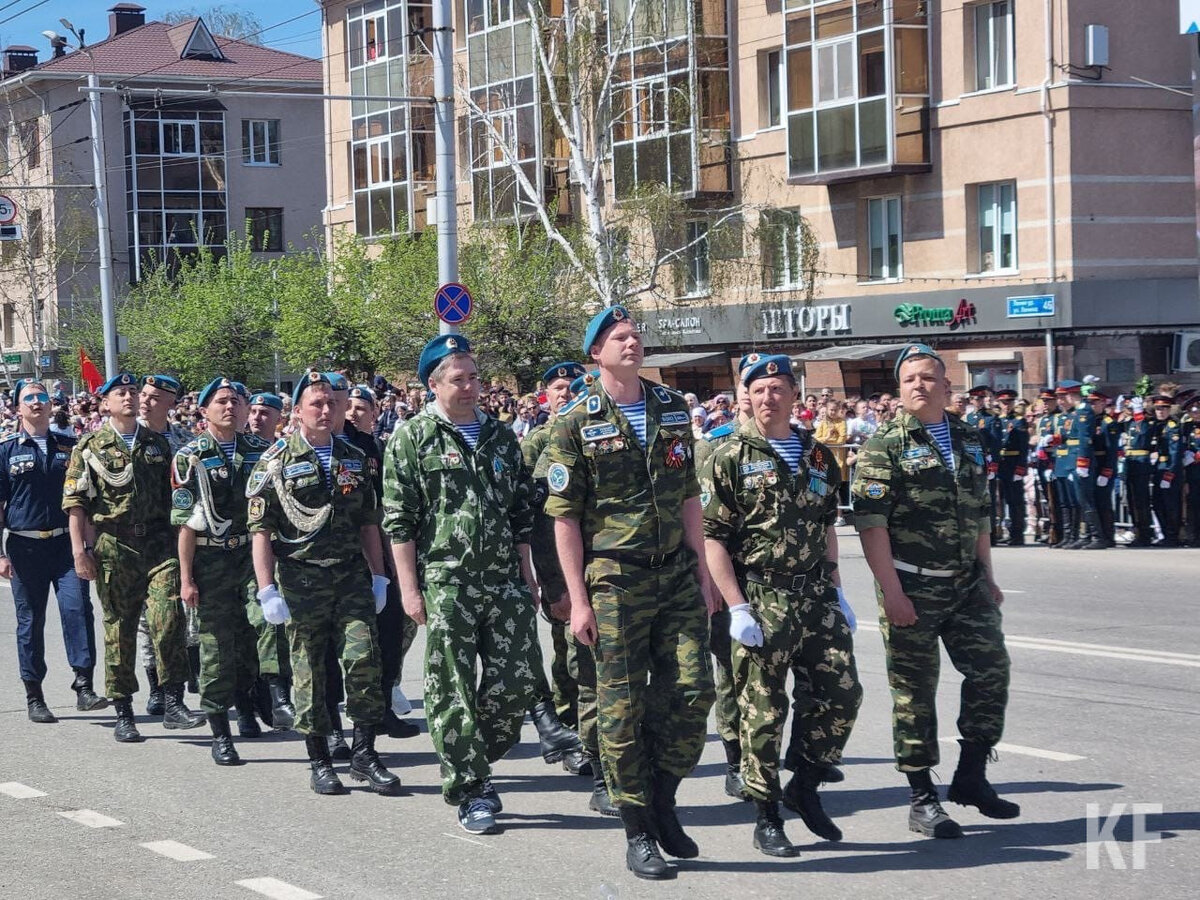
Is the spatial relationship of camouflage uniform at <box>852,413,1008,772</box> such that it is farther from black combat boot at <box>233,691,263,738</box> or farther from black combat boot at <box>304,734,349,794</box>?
black combat boot at <box>233,691,263,738</box>

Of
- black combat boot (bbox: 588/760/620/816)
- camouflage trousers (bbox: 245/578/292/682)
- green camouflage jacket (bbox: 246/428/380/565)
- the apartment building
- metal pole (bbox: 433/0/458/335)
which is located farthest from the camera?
the apartment building

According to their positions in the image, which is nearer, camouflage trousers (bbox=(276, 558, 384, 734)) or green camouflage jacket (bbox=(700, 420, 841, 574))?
green camouflage jacket (bbox=(700, 420, 841, 574))

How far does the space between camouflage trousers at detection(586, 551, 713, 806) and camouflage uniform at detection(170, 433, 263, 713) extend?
3132mm

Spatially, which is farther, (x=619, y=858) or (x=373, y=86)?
(x=373, y=86)

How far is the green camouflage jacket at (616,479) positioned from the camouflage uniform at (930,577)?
2.63 ft

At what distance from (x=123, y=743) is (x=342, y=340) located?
3051cm

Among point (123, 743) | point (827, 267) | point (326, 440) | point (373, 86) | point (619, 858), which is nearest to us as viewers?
point (619, 858)

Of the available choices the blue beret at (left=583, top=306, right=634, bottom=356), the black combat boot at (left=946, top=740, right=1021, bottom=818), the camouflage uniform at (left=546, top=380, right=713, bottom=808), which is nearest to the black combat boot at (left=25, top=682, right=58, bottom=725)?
the camouflage uniform at (left=546, top=380, right=713, bottom=808)

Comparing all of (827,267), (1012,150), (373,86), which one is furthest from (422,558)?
(373,86)

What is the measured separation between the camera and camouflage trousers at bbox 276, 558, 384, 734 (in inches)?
307

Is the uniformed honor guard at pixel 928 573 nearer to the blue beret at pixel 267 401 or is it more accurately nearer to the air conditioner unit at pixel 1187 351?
the blue beret at pixel 267 401

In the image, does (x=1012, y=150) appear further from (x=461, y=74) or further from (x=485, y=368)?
(x=461, y=74)

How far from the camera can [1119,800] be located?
23.3ft

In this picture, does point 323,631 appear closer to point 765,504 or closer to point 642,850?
point 642,850
